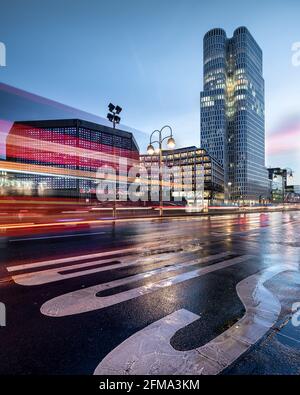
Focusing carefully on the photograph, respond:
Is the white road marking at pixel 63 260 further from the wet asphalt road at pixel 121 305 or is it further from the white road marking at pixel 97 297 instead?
the white road marking at pixel 97 297

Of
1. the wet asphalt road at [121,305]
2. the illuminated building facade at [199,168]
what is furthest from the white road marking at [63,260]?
the illuminated building facade at [199,168]

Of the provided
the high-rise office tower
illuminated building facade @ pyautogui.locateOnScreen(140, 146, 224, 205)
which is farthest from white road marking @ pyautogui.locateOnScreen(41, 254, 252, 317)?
the high-rise office tower

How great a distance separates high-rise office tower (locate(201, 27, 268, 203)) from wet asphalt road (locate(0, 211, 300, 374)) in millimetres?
146981

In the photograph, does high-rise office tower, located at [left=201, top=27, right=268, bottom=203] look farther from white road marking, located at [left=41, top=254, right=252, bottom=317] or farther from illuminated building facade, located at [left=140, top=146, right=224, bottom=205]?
white road marking, located at [left=41, top=254, right=252, bottom=317]

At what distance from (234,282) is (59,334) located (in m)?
3.51

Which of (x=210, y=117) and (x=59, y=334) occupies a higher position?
(x=210, y=117)

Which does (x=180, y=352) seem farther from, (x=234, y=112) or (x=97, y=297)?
(x=234, y=112)

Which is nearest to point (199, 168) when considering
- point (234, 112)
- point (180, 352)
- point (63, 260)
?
point (234, 112)

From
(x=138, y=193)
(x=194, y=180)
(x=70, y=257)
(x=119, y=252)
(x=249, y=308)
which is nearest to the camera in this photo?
(x=249, y=308)

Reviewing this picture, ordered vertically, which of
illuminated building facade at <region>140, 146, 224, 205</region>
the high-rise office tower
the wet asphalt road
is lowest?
the wet asphalt road

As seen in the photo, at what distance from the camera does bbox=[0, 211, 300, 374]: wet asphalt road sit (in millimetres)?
2336
